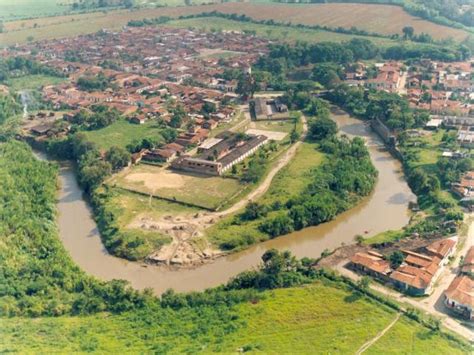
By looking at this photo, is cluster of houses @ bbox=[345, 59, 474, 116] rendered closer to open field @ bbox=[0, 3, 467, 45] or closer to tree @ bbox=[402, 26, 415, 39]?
tree @ bbox=[402, 26, 415, 39]

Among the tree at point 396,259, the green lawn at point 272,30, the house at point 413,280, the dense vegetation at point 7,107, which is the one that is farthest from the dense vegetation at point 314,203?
the green lawn at point 272,30

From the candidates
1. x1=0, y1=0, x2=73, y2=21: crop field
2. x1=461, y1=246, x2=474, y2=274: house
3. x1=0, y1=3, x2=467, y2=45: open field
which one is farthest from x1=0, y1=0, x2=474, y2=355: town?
x1=0, y1=0, x2=73, y2=21: crop field

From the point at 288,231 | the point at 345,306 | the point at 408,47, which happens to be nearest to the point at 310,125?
the point at 288,231

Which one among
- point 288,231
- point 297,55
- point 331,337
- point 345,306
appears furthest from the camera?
point 297,55

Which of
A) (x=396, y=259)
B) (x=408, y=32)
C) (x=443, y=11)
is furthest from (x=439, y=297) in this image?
(x=443, y=11)

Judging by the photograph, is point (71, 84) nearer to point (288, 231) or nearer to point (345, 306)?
point (288, 231)
